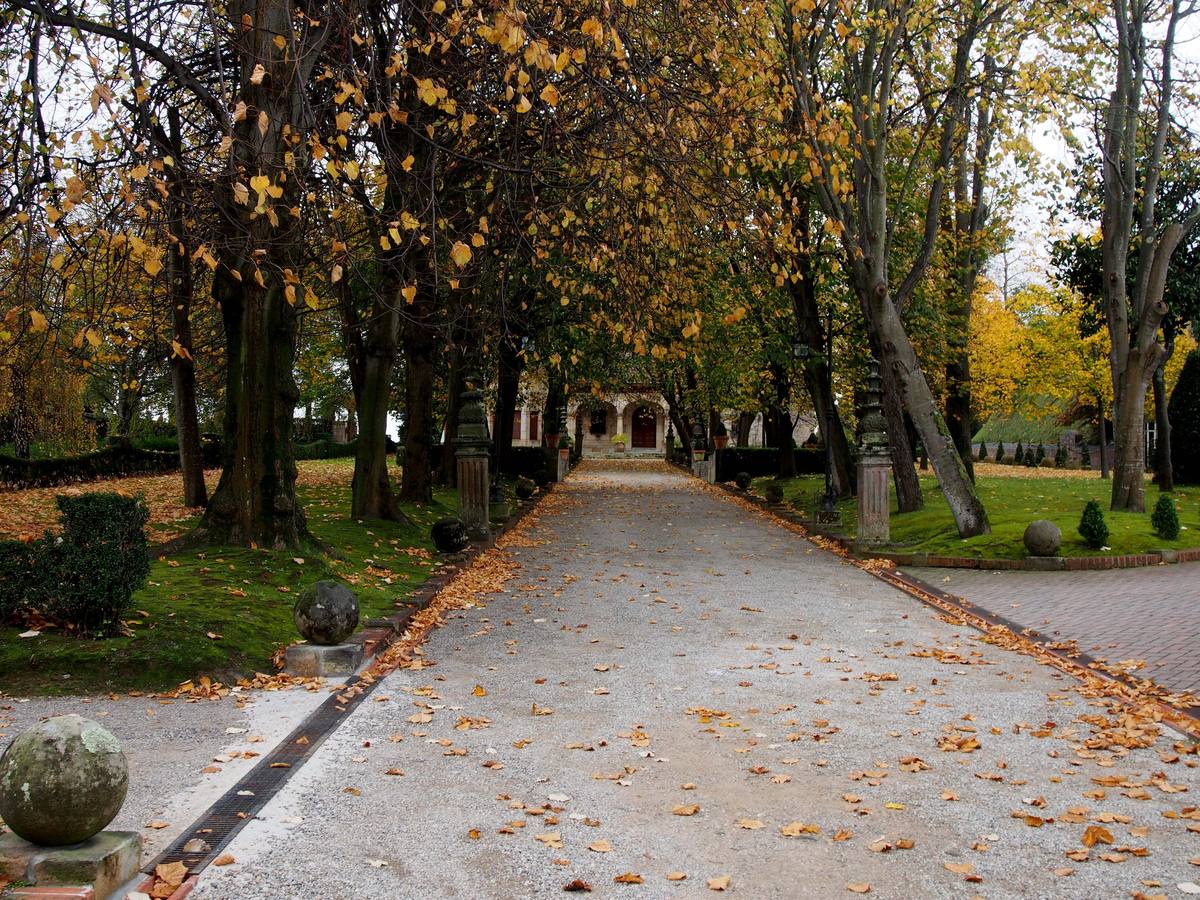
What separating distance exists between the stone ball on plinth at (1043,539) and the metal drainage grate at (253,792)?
10.2 m

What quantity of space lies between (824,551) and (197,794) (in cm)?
1267

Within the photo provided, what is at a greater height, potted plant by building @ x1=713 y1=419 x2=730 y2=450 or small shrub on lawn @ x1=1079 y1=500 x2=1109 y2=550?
potted plant by building @ x1=713 y1=419 x2=730 y2=450

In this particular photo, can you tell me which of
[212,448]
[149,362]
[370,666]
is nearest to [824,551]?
[370,666]

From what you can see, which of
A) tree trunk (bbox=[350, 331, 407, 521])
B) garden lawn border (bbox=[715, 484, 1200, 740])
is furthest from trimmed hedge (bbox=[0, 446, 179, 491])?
garden lawn border (bbox=[715, 484, 1200, 740])

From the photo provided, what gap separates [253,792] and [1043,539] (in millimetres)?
11590

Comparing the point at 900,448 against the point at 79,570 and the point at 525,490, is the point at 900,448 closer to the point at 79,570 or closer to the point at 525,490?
the point at 525,490

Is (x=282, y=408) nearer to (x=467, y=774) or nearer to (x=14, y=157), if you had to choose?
(x=14, y=157)

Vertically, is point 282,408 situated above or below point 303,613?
above

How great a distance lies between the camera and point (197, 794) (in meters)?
4.89

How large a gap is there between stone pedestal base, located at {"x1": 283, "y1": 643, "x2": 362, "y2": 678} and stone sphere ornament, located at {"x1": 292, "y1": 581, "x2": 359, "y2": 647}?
Answer: 0.28ft

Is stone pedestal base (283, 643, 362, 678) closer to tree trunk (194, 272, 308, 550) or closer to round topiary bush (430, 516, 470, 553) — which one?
tree trunk (194, 272, 308, 550)

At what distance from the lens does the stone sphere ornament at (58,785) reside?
146 inches

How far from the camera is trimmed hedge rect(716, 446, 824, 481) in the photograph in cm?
3825

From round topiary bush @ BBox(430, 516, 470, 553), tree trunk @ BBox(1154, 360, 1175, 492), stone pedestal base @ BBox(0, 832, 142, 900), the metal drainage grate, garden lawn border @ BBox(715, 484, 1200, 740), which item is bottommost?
garden lawn border @ BBox(715, 484, 1200, 740)
